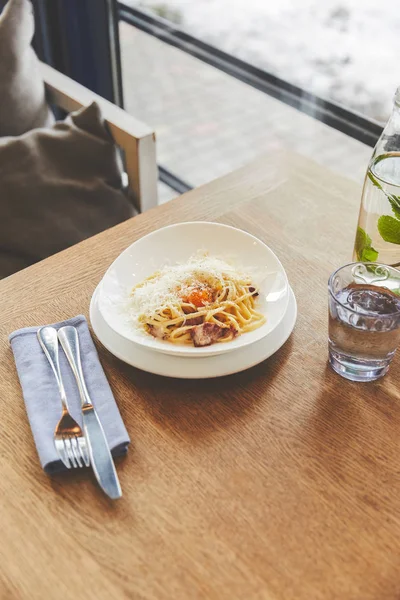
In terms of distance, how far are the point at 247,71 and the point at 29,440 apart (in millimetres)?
1692

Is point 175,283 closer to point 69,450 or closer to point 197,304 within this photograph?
point 197,304

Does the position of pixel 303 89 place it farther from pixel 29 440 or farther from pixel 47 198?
pixel 29 440

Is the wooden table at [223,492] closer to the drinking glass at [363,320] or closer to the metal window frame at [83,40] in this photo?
the drinking glass at [363,320]

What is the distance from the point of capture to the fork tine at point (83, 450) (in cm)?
84

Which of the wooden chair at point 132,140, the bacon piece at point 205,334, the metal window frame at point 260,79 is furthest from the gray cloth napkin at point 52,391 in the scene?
the metal window frame at point 260,79

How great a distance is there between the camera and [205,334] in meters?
0.96

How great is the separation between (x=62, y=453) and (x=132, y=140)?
101 cm

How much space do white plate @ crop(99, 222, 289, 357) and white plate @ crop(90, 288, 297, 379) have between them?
0.08 feet

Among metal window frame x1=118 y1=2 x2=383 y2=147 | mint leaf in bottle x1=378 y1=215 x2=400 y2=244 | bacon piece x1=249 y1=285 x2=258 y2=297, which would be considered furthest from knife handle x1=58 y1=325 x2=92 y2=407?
metal window frame x1=118 y1=2 x2=383 y2=147

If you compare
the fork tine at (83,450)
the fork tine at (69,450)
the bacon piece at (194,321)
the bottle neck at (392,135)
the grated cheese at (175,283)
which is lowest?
the fork tine at (83,450)

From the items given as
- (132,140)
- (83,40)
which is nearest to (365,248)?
(132,140)

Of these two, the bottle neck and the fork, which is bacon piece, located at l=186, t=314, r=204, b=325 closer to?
the fork

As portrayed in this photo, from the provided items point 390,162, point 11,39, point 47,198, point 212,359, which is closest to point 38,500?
point 212,359

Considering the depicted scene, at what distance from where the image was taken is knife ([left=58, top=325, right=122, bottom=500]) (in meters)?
0.81
